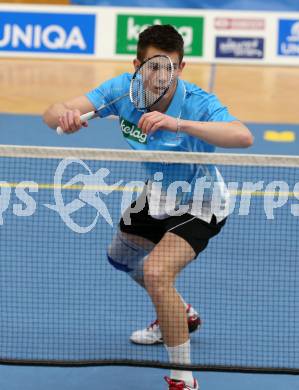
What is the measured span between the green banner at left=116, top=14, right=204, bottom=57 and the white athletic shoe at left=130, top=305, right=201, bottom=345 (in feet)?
26.3

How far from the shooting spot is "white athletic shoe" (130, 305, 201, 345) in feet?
18.2

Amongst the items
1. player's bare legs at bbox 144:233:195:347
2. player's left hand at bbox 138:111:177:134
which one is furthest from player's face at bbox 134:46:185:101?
player's bare legs at bbox 144:233:195:347

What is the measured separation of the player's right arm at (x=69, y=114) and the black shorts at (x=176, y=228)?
0.68 meters

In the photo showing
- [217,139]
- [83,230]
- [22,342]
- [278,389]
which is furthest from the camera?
[83,230]

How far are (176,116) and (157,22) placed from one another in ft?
28.1

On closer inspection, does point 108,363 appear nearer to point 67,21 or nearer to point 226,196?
point 226,196

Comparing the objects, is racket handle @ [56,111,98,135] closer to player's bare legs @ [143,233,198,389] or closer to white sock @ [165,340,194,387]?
player's bare legs @ [143,233,198,389]

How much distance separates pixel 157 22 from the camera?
13125 millimetres

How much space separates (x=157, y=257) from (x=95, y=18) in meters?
8.87

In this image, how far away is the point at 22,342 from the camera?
215 inches

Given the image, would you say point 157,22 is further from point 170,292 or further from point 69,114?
point 170,292

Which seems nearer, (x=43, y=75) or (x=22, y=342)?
(x=22, y=342)

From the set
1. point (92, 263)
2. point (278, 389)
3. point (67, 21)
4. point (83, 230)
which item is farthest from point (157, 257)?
point (67, 21)

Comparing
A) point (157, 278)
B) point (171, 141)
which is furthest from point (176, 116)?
point (157, 278)
